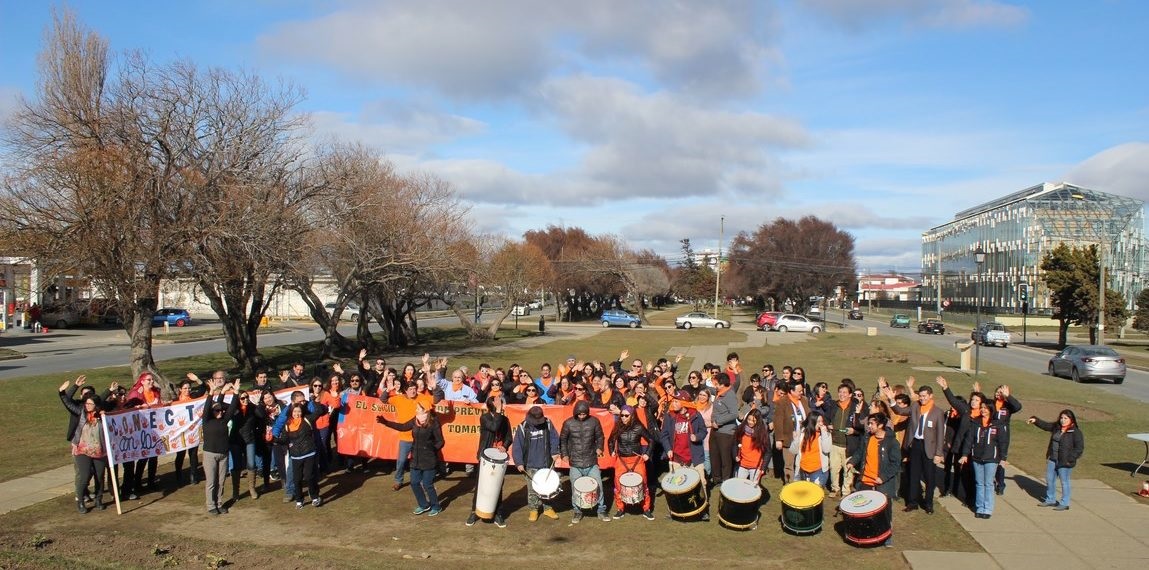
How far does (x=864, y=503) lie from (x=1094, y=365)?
24277 millimetres

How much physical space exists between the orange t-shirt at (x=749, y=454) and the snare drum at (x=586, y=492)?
214cm

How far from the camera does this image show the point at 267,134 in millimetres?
23984

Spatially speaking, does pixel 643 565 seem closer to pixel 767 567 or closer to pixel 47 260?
pixel 767 567

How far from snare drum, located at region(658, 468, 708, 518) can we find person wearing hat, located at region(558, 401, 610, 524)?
0.84m

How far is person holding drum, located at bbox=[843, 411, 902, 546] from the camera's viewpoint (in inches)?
389

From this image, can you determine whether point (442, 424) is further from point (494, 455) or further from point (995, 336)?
point (995, 336)

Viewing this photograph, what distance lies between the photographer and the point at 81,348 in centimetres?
3738

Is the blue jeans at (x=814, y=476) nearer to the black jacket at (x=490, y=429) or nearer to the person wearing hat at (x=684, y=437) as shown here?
the person wearing hat at (x=684, y=437)

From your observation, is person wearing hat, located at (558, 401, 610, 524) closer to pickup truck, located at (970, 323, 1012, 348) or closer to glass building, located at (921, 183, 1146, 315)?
pickup truck, located at (970, 323, 1012, 348)

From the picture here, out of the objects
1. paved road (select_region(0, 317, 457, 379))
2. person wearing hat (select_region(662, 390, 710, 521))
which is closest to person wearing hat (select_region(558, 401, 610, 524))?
person wearing hat (select_region(662, 390, 710, 521))

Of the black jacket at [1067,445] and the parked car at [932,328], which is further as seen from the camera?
the parked car at [932,328]

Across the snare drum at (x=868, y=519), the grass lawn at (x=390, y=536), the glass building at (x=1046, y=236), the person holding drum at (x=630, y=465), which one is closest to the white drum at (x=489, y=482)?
the grass lawn at (x=390, y=536)

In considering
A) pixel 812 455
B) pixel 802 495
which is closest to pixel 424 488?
pixel 802 495

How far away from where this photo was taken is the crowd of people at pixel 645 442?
10.2m
